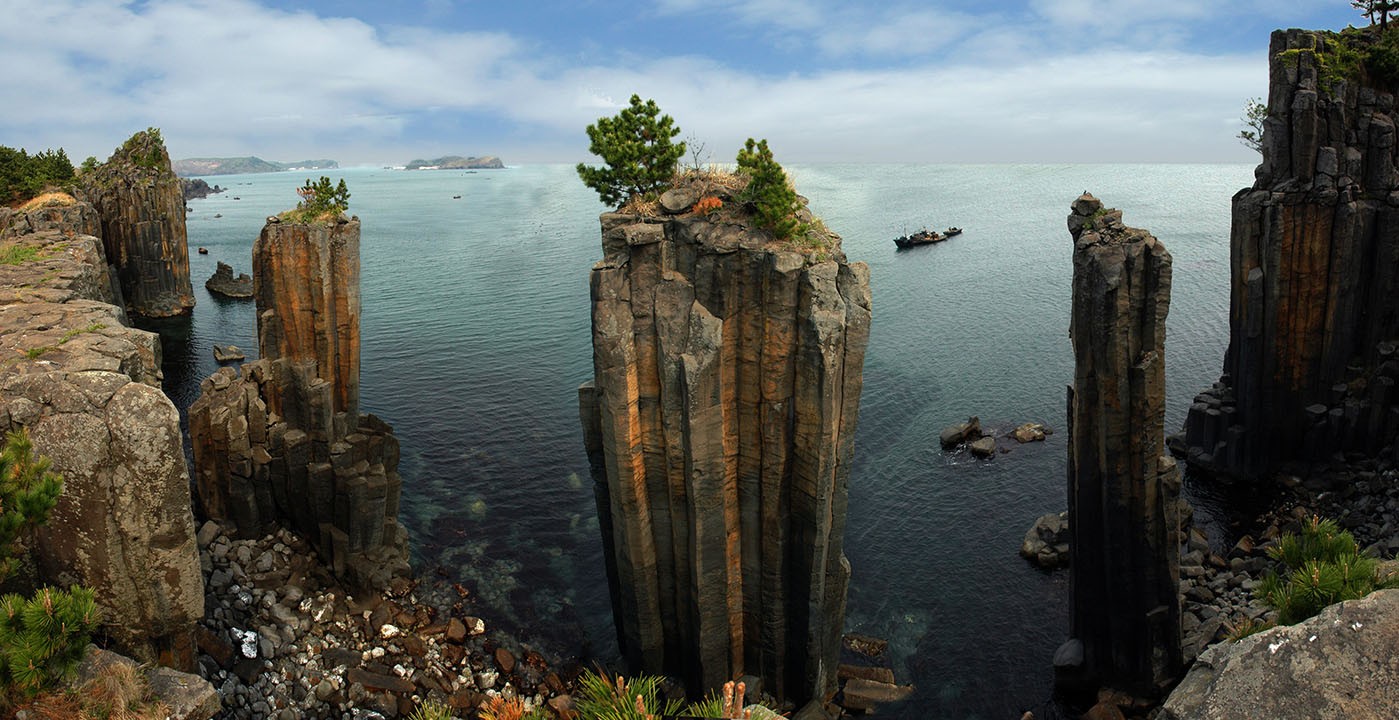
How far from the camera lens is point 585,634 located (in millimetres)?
30688

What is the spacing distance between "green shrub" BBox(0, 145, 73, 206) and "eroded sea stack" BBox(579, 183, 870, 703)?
61.8m

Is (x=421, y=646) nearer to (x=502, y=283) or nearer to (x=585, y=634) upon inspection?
(x=585, y=634)

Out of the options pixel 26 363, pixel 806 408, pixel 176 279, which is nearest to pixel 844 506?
pixel 806 408

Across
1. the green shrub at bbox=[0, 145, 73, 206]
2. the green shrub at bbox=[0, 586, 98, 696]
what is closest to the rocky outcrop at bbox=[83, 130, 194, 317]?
the green shrub at bbox=[0, 145, 73, 206]

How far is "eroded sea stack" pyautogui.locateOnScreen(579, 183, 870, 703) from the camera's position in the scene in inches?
874

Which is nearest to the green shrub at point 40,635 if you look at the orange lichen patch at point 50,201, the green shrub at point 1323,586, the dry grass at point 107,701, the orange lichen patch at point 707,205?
the dry grass at point 107,701

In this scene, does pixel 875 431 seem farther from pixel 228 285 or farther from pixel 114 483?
pixel 228 285

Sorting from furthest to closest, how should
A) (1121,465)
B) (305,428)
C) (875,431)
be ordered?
(875,431) → (305,428) → (1121,465)

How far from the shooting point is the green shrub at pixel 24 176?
6288 cm

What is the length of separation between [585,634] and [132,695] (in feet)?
57.4

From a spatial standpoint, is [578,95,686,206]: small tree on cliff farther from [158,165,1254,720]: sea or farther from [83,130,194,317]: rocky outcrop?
[83,130,194,317]: rocky outcrop

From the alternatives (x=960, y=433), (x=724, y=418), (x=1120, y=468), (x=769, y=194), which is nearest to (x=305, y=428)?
(x=724, y=418)

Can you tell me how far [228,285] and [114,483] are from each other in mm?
81229

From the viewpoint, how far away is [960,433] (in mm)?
49125
